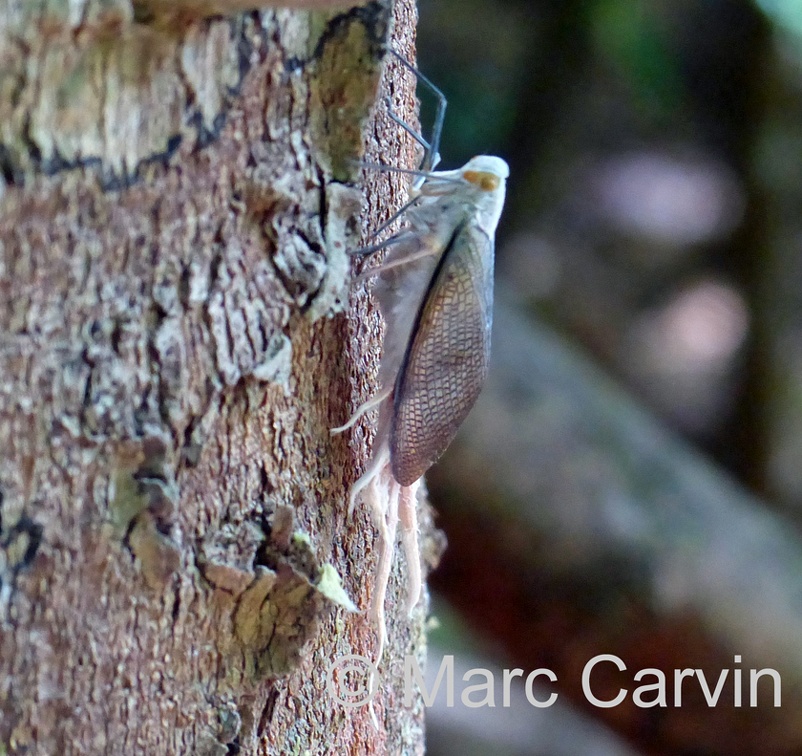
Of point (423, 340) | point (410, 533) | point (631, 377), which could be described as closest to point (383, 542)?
point (410, 533)

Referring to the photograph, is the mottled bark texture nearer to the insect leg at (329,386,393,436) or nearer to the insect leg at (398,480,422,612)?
the insect leg at (329,386,393,436)

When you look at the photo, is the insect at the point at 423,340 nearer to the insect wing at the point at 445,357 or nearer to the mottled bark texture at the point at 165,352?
the insect wing at the point at 445,357

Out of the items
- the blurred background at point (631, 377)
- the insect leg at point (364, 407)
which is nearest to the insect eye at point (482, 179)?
the insect leg at point (364, 407)

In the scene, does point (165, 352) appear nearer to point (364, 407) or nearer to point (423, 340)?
point (364, 407)

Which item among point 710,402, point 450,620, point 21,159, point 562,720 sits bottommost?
point 562,720

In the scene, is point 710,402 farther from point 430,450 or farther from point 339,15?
point 339,15

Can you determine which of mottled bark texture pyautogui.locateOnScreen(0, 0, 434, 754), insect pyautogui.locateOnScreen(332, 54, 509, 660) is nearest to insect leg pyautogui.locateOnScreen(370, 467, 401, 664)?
insect pyautogui.locateOnScreen(332, 54, 509, 660)

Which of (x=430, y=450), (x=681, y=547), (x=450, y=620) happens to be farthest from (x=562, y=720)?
(x=430, y=450)
